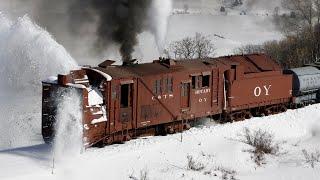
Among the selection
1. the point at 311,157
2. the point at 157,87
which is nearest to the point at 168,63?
the point at 157,87

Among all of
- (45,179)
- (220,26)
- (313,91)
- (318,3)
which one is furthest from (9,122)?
(220,26)

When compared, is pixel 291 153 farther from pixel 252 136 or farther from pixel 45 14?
pixel 45 14

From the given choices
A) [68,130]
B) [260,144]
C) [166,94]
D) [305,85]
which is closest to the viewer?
[68,130]

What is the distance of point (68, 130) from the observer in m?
18.2

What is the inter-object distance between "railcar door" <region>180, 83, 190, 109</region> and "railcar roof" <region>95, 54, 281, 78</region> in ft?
2.54

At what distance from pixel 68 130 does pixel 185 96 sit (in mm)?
6470

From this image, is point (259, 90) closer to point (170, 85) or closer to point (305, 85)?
point (305, 85)

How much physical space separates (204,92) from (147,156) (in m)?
5.72

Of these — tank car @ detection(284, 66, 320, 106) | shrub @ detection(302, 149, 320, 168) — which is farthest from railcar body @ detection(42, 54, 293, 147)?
shrub @ detection(302, 149, 320, 168)

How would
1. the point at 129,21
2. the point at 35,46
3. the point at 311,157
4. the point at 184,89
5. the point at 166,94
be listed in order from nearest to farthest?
the point at 35,46, the point at 166,94, the point at 311,157, the point at 184,89, the point at 129,21

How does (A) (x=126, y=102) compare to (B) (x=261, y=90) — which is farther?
(B) (x=261, y=90)

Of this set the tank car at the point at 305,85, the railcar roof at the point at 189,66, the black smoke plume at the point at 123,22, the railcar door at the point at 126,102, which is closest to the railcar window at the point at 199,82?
the railcar roof at the point at 189,66

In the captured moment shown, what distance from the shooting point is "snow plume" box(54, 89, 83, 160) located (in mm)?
18062

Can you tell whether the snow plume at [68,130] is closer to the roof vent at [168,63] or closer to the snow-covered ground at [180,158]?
the snow-covered ground at [180,158]
